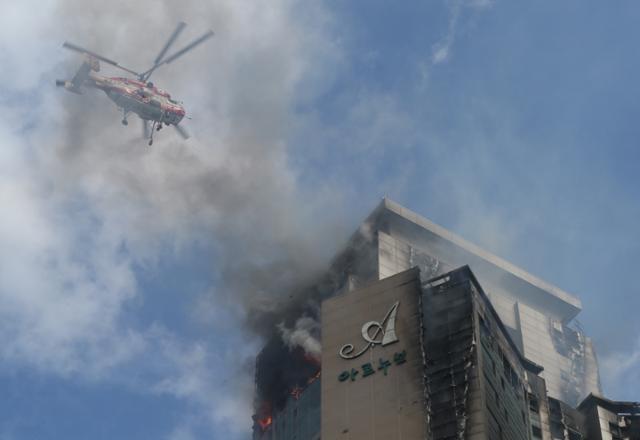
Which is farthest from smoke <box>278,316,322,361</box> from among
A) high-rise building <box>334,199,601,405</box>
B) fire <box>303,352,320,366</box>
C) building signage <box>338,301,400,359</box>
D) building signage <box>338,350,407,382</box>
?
building signage <box>338,350,407,382</box>

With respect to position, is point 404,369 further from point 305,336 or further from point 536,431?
point 305,336

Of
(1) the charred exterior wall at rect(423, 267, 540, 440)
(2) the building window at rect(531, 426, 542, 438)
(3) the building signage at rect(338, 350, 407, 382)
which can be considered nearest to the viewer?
(1) the charred exterior wall at rect(423, 267, 540, 440)

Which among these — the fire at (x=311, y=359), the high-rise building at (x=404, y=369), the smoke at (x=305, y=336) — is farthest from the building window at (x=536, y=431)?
the smoke at (x=305, y=336)

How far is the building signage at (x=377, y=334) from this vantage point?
10362 centimetres

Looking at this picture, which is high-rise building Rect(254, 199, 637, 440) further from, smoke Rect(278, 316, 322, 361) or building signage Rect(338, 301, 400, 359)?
smoke Rect(278, 316, 322, 361)

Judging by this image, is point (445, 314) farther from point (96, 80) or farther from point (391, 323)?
point (96, 80)

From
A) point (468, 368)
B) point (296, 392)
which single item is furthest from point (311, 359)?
point (468, 368)

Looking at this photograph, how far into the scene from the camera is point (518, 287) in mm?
166500

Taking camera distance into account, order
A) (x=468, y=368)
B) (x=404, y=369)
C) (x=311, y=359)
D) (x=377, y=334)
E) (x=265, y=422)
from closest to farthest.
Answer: (x=468, y=368)
(x=404, y=369)
(x=377, y=334)
(x=311, y=359)
(x=265, y=422)

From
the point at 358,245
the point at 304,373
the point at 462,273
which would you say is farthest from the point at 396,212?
the point at 462,273

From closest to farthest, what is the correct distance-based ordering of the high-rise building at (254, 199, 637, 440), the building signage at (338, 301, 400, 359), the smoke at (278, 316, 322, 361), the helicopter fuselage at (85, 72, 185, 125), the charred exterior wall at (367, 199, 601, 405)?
the high-rise building at (254, 199, 637, 440) → the building signage at (338, 301, 400, 359) → the helicopter fuselage at (85, 72, 185, 125) → the smoke at (278, 316, 322, 361) → the charred exterior wall at (367, 199, 601, 405)

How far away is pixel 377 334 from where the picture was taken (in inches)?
4119

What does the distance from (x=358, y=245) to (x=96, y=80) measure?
148 ft

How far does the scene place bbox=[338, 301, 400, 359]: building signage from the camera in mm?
103625
